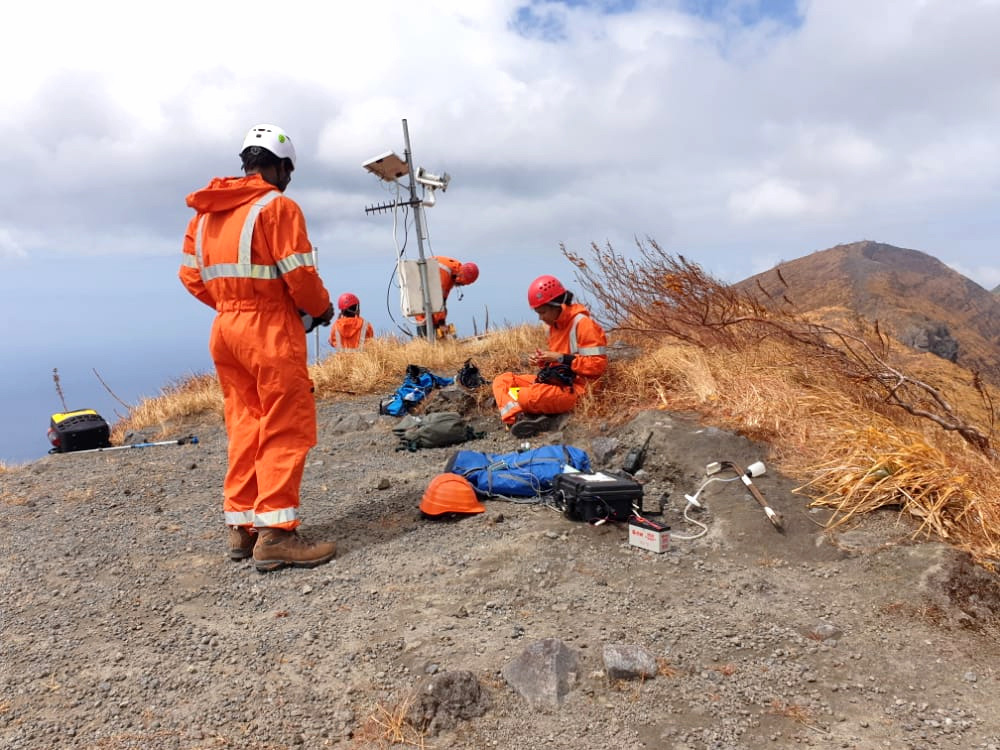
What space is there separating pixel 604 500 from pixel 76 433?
6092 mm

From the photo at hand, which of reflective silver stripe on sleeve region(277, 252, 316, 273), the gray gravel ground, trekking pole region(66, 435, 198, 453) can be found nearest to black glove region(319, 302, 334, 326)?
reflective silver stripe on sleeve region(277, 252, 316, 273)

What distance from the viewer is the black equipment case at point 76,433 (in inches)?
278

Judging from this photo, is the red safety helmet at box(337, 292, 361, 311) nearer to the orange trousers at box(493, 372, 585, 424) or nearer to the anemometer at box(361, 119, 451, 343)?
the anemometer at box(361, 119, 451, 343)

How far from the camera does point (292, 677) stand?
2602mm

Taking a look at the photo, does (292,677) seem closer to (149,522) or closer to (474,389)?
(149,522)

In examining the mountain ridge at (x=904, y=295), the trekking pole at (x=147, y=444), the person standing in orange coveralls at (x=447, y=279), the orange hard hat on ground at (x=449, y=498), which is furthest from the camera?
the person standing in orange coveralls at (x=447, y=279)

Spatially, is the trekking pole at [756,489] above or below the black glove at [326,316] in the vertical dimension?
below

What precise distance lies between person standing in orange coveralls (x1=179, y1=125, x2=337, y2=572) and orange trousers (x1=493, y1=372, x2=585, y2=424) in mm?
2824

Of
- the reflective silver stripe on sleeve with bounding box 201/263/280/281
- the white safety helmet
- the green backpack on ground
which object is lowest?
the green backpack on ground

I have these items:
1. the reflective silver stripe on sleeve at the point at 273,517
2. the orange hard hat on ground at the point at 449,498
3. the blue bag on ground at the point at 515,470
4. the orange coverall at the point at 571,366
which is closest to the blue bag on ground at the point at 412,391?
the orange coverall at the point at 571,366

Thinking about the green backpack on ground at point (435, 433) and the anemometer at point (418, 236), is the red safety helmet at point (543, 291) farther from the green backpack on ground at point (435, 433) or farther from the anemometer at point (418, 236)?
the anemometer at point (418, 236)

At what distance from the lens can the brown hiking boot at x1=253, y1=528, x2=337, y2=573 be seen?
3.71 meters

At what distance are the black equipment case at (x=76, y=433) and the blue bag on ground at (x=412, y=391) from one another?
3.07 meters

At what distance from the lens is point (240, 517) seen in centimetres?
389
